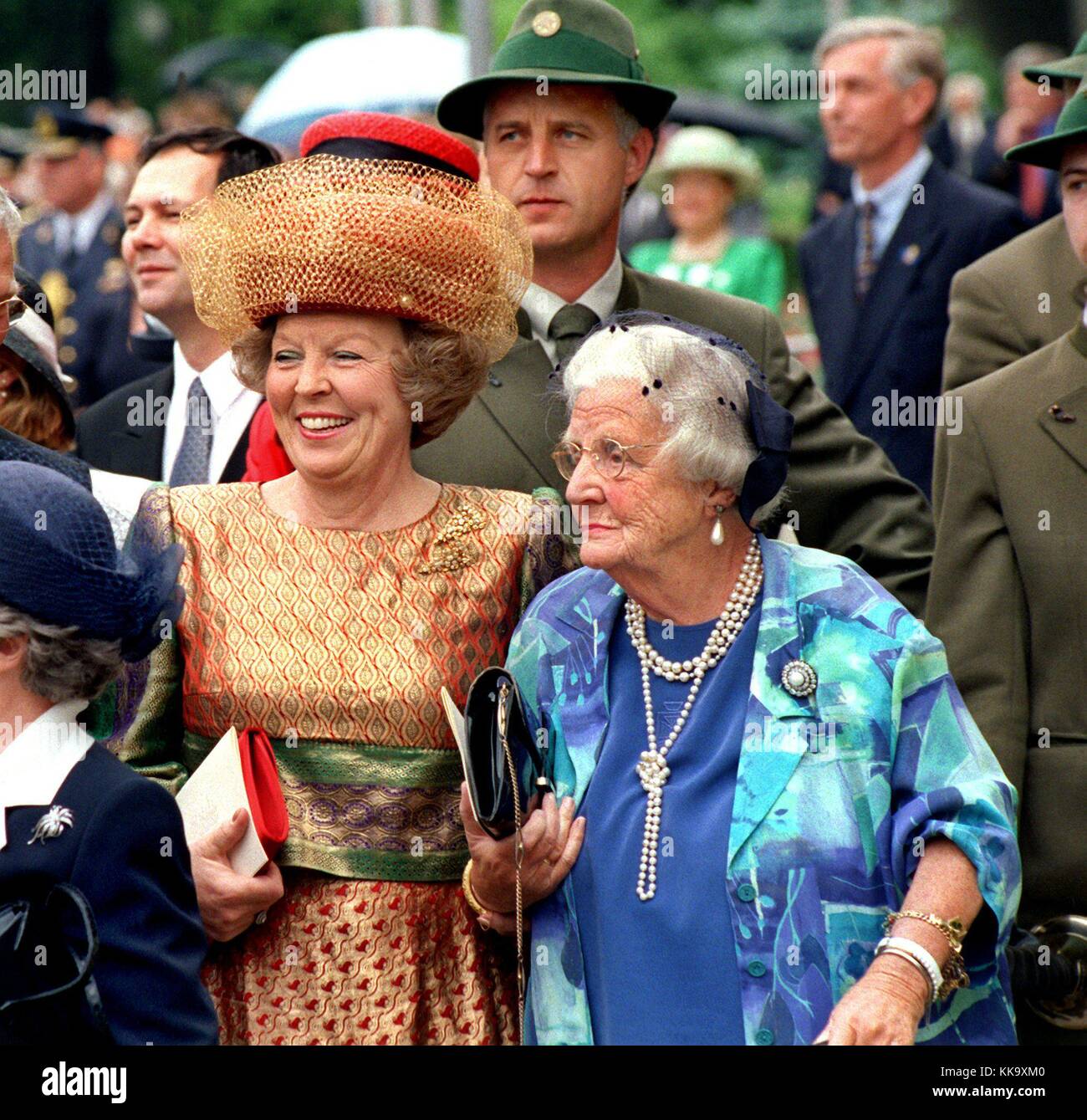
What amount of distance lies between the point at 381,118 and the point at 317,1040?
2.13m

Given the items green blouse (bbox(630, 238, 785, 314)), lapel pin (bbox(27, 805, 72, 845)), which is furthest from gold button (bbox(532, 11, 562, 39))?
green blouse (bbox(630, 238, 785, 314))

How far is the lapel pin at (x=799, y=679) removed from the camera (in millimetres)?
3691

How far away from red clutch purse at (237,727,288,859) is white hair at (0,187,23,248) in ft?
3.80

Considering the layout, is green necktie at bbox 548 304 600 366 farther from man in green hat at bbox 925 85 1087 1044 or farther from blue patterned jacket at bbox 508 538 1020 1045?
blue patterned jacket at bbox 508 538 1020 1045

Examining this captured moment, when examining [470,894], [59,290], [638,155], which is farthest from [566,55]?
[59,290]

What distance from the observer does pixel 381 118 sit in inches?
191

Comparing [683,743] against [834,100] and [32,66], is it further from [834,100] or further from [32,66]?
[32,66]

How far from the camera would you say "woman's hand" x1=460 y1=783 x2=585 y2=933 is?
3732 millimetres

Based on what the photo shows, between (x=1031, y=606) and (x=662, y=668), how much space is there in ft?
3.82

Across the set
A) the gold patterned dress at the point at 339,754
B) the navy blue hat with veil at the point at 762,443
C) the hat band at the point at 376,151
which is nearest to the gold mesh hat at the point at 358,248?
the hat band at the point at 376,151

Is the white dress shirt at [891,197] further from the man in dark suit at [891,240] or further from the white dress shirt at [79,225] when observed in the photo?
the white dress shirt at [79,225]

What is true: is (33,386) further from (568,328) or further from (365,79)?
(365,79)

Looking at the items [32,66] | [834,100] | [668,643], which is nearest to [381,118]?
[668,643]

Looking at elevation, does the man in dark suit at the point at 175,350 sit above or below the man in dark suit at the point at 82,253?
below
